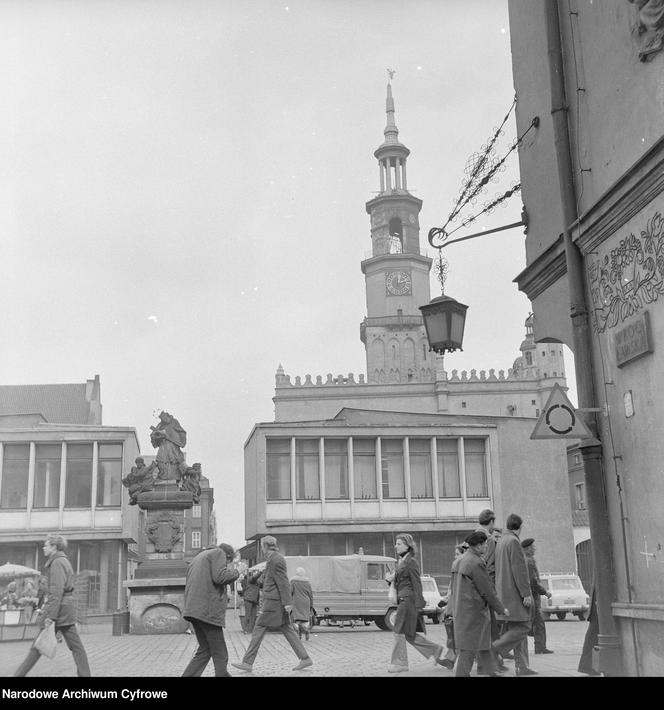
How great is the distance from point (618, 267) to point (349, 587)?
19.4 m

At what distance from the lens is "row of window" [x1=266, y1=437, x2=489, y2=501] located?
4247 cm

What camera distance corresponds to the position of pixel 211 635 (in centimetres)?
978

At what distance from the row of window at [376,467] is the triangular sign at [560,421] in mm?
33579

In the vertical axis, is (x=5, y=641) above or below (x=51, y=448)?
below

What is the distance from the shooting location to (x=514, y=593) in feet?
35.0

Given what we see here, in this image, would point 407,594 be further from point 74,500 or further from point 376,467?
point 74,500

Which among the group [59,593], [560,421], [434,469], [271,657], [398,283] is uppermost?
[398,283]

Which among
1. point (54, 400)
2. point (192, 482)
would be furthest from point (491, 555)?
point (54, 400)

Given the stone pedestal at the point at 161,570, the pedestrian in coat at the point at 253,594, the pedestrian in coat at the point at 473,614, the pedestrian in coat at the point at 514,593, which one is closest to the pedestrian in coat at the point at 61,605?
the pedestrian in coat at the point at 473,614

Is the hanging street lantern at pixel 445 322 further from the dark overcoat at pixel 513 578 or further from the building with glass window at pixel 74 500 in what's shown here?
the building with glass window at pixel 74 500

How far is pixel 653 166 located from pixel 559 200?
9.33 ft

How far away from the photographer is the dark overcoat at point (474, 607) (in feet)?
31.1
